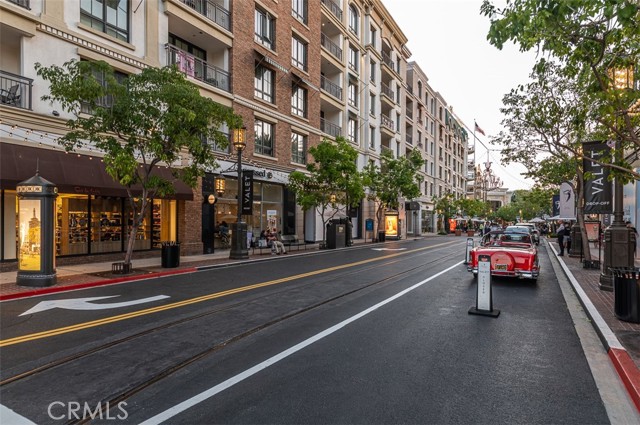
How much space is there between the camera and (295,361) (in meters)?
5.04

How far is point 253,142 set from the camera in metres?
23.9

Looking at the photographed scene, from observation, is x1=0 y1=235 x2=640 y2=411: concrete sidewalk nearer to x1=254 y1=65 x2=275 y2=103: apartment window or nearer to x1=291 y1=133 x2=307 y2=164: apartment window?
x1=291 y1=133 x2=307 y2=164: apartment window

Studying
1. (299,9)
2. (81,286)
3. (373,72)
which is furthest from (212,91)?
(373,72)

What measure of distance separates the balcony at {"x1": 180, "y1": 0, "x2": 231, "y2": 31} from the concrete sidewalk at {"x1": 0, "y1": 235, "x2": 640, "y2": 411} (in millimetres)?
13793

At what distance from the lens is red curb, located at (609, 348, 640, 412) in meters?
4.11

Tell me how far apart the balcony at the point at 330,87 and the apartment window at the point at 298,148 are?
20.0 feet

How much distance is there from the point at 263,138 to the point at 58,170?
1337 cm

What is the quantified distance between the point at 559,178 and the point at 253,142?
1865cm

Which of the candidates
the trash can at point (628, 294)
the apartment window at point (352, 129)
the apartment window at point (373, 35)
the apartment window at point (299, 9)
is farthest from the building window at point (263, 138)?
the apartment window at point (373, 35)

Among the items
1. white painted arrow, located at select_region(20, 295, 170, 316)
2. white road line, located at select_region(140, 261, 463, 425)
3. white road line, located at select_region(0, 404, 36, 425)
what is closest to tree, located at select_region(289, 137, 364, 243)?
white painted arrow, located at select_region(20, 295, 170, 316)

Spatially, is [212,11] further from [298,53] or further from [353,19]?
[353,19]

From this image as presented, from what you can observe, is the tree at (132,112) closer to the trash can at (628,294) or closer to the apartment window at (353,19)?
the trash can at (628,294)

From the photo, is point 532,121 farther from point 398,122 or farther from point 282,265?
point 398,122

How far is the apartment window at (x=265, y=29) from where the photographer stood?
24984mm
